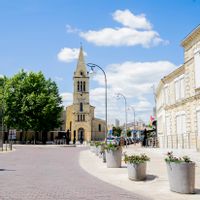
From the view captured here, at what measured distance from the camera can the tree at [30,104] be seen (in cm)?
5619

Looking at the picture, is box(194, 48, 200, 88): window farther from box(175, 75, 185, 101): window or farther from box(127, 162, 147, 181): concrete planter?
box(127, 162, 147, 181): concrete planter

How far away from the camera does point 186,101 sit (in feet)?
79.3

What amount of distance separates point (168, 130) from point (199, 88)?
9944 millimetres

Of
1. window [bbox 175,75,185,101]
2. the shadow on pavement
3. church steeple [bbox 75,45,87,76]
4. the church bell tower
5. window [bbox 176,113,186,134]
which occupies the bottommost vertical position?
the shadow on pavement

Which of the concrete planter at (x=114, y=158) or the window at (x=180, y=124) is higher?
the window at (x=180, y=124)

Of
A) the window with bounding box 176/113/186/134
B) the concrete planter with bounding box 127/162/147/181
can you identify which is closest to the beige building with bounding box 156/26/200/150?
the window with bounding box 176/113/186/134

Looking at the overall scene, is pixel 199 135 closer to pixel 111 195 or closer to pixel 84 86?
pixel 111 195

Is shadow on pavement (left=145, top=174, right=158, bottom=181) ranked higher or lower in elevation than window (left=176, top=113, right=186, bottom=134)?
lower

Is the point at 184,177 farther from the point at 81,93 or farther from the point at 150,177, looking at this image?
the point at 81,93

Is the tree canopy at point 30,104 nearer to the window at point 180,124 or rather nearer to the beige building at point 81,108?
the beige building at point 81,108

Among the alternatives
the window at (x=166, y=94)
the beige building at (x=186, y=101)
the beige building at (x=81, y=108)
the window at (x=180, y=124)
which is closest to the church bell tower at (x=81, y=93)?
the beige building at (x=81, y=108)

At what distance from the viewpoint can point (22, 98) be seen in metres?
57.5

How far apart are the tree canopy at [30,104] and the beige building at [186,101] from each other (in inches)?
1192

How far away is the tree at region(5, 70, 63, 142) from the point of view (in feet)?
184
